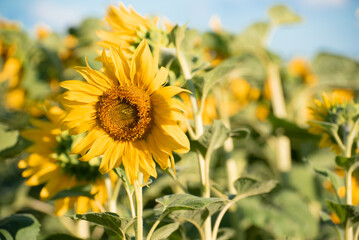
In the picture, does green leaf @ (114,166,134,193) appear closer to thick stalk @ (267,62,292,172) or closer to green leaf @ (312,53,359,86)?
thick stalk @ (267,62,292,172)

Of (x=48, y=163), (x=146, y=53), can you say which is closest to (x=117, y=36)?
(x=146, y=53)

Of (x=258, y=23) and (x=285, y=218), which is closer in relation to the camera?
(x=285, y=218)

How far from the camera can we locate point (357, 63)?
6.50ft

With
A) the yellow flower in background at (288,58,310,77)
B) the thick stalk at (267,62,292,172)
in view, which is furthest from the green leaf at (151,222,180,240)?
the yellow flower in background at (288,58,310,77)

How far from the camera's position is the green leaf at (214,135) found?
2.61ft

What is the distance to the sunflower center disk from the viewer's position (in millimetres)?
748

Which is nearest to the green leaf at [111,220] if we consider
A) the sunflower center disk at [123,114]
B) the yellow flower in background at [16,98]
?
the sunflower center disk at [123,114]

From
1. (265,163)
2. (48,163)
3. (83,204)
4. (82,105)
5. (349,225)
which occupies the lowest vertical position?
(265,163)

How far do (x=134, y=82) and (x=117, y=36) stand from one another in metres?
0.16

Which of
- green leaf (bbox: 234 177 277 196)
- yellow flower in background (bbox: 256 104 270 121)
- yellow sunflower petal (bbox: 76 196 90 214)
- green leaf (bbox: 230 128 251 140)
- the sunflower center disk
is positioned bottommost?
yellow flower in background (bbox: 256 104 270 121)

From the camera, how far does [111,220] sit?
0.66 metres

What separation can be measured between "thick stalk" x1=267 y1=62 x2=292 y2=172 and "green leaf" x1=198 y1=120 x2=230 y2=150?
1.02m

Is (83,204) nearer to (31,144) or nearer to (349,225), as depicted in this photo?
(31,144)

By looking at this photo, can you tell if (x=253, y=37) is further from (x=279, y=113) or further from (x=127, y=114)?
(x=127, y=114)
